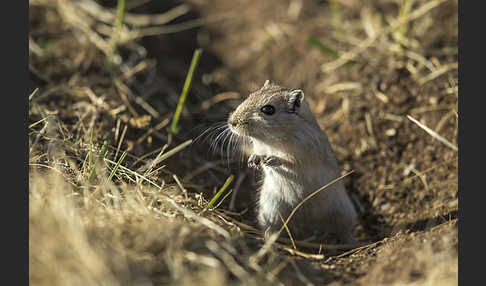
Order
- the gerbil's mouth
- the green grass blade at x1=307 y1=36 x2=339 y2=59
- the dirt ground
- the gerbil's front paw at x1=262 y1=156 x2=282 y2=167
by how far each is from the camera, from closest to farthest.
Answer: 1. the dirt ground
2. the gerbil's mouth
3. the gerbil's front paw at x1=262 y1=156 x2=282 y2=167
4. the green grass blade at x1=307 y1=36 x2=339 y2=59

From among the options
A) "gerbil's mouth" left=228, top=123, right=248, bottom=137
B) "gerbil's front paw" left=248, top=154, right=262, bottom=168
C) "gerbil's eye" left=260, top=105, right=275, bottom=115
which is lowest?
"gerbil's front paw" left=248, top=154, right=262, bottom=168

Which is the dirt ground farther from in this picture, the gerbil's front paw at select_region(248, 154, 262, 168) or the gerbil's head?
the gerbil's head

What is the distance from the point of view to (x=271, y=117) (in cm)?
382

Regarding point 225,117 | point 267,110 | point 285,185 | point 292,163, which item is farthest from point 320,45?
point 285,185

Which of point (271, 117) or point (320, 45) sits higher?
point (320, 45)

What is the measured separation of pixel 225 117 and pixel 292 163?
5.15 ft

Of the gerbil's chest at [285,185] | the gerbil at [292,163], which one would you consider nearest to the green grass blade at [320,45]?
the gerbil at [292,163]

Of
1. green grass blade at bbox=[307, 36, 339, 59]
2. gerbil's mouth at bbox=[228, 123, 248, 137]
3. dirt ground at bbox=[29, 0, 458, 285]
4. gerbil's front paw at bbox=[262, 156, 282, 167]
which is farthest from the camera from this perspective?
green grass blade at bbox=[307, 36, 339, 59]

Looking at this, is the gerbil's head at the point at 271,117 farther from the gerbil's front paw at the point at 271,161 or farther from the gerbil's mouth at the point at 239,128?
the gerbil's front paw at the point at 271,161

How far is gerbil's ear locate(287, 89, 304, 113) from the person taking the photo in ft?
12.7

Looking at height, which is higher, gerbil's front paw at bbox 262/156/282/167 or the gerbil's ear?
the gerbil's ear

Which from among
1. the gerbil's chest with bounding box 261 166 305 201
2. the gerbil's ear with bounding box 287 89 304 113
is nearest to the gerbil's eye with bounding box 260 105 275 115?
the gerbil's ear with bounding box 287 89 304 113

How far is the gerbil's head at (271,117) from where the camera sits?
149 inches

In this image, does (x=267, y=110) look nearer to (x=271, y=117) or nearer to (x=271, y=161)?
(x=271, y=117)
